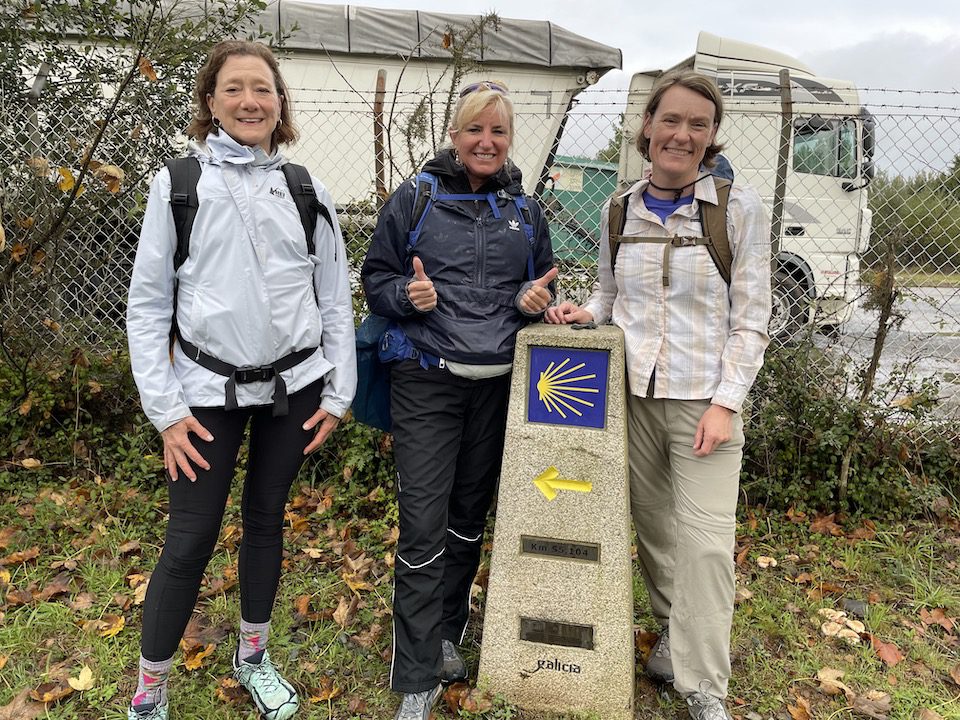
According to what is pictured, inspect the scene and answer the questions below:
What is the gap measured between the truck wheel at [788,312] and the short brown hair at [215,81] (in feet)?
8.99

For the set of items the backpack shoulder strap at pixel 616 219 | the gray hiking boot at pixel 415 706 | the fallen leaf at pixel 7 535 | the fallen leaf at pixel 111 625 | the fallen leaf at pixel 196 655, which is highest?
the backpack shoulder strap at pixel 616 219

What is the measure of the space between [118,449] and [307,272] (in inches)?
106

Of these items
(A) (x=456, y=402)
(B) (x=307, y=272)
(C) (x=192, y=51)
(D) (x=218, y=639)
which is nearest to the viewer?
(B) (x=307, y=272)

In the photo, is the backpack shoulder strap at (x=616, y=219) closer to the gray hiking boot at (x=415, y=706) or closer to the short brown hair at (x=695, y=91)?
the short brown hair at (x=695, y=91)

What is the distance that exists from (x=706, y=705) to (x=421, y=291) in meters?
1.56

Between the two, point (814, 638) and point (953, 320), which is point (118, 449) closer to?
point (814, 638)

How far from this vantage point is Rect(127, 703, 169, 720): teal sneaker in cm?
213

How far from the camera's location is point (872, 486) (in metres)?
3.62

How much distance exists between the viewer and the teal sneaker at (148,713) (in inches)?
84.0

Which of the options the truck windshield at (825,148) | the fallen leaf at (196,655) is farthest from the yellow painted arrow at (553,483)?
the truck windshield at (825,148)

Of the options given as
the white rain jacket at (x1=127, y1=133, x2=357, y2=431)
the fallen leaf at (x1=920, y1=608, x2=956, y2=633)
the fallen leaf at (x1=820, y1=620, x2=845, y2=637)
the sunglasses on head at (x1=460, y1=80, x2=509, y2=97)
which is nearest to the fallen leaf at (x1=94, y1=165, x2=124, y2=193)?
the white rain jacket at (x1=127, y1=133, x2=357, y2=431)

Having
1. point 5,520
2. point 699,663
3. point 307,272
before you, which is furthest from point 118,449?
point 699,663

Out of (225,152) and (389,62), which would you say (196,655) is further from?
(389,62)

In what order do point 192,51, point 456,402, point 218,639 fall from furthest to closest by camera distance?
point 192,51 → point 218,639 → point 456,402
